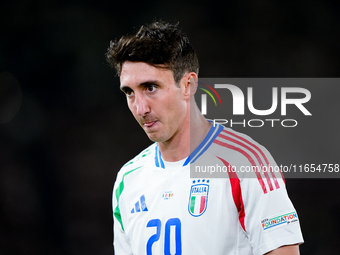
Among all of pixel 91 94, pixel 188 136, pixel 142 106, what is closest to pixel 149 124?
pixel 142 106

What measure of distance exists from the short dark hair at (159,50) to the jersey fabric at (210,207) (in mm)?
367

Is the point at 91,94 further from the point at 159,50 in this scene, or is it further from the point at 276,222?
the point at 276,222

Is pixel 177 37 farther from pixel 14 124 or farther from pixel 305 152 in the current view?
pixel 14 124

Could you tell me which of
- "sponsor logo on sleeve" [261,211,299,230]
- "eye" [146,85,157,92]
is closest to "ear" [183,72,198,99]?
"eye" [146,85,157,92]

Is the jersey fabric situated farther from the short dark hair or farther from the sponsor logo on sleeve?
the short dark hair

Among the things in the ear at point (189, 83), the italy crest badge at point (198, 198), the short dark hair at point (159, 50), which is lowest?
the italy crest badge at point (198, 198)

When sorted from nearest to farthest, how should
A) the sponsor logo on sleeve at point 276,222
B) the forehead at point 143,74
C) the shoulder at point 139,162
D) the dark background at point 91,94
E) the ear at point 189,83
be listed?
the sponsor logo on sleeve at point 276,222
the forehead at point 143,74
the ear at point 189,83
the shoulder at point 139,162
the dark background at point 91,94

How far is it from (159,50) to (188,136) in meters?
0.44

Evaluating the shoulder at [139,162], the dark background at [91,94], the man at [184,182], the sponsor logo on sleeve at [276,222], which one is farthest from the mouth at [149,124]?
the dark background at [91,94]

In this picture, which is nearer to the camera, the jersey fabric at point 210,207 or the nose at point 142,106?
the jersey fabric at point 210,207

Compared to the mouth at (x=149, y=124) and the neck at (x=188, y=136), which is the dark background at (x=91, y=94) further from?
the mouth at (x=149, y=124)

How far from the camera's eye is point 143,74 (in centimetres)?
166

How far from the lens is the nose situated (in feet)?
5.45

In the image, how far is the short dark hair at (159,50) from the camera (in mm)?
1672
